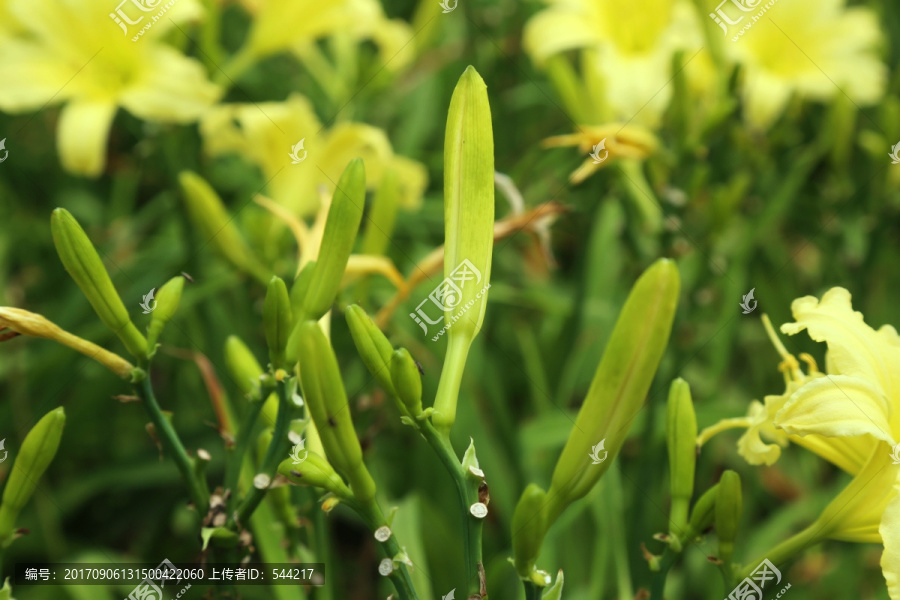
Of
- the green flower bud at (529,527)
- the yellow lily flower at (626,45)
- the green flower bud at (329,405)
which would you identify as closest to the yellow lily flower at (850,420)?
the green flower bud at (529,527)

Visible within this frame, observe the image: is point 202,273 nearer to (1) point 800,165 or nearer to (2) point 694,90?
(2) point 694,90

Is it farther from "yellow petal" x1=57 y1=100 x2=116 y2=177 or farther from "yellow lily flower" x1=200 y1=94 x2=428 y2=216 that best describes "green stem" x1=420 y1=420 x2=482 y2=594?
"yellow petal" x1=57 y1=100 x2=116 y2=177

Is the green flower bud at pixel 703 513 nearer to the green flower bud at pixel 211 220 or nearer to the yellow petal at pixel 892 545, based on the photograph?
the yellow petal at pixel 892 545

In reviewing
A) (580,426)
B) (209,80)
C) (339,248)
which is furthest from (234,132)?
(580,426)

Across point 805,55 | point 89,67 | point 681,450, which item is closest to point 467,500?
point 681,450

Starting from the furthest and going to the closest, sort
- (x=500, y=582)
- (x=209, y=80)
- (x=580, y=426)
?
(x=209, y=80) < (x=500, y=582) < (x=580, y=426)

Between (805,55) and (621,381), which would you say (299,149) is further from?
(805,55)
